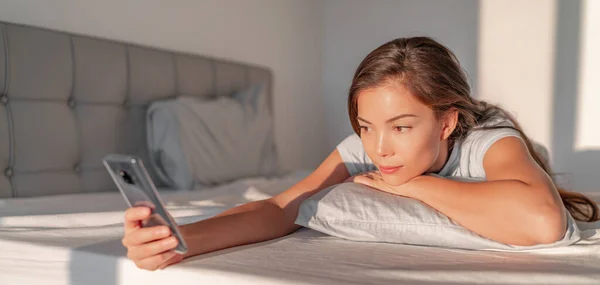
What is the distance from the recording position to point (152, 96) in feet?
6.28

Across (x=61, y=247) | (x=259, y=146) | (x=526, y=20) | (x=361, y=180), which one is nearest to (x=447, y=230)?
(x=361, y=180)

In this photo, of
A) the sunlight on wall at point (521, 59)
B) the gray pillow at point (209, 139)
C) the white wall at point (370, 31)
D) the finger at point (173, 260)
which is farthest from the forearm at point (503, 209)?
the white wall at point (370, 31)

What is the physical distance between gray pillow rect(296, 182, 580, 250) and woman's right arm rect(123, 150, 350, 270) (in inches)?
2.4

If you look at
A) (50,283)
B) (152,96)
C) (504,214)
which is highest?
(152,96)

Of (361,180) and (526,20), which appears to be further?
(526,20)

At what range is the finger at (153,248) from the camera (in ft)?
2.33

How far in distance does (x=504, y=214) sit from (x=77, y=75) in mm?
1292

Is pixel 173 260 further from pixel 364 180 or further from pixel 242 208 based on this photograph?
pixel 364 180

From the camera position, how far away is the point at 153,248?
2.35 ft

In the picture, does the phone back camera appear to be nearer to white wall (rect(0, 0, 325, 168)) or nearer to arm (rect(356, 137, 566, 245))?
arm (rect(356, 137, 566, 245))

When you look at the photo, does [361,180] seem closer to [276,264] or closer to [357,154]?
[357,154]

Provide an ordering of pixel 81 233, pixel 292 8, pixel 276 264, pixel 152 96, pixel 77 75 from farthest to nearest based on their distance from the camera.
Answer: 1. pixel 292 8
2. pixel 152 96
3. pixel 77 75
4. pixel 81 233
5. pixel 276 264

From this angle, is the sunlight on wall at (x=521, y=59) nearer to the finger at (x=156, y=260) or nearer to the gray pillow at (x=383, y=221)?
the gray pillow at (x=383, y=221)

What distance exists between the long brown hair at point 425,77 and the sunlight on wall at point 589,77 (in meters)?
1.84
